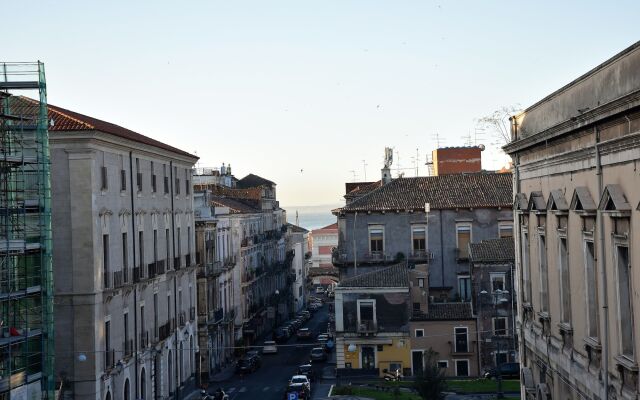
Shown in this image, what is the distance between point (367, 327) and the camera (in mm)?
49531

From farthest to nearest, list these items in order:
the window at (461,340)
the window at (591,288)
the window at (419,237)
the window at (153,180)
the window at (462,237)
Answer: the window at (419,237) → the window at (462,237) → the window at (461,340) → the window at (153,180) → the window at (591,288)

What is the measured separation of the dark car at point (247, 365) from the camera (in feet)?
185

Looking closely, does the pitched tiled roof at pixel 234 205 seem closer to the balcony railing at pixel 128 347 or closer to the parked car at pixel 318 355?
the parked car at pixel 318 355

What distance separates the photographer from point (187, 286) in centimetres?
5069

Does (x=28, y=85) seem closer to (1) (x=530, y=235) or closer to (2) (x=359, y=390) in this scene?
(1) (x=530, y=235)

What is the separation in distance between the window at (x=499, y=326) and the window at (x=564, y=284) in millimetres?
29868

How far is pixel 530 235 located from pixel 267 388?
29.8m

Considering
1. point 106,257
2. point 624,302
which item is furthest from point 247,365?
point 624,302

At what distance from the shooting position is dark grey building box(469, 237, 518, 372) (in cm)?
4781

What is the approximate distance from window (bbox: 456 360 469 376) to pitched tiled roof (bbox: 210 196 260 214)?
23663mm

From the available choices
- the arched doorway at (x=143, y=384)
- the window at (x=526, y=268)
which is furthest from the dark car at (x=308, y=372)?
the window at (x=526, y=268)

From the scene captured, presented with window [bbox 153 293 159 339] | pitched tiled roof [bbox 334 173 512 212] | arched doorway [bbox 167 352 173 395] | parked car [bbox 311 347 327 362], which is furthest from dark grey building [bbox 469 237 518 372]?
window [bbox 153 293 159 339]

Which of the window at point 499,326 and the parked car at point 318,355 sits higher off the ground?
the window at point 499,326

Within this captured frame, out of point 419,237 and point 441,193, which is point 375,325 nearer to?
A: point 419,237
